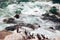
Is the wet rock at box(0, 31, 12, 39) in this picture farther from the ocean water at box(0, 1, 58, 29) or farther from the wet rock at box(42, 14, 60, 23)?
the wet rock at box(42, 14, 60, 23)

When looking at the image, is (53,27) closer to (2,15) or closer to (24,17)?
(24,17)

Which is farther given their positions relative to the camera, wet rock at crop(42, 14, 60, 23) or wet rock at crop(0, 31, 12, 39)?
wet rock at crop(42, 14, 60, 23)

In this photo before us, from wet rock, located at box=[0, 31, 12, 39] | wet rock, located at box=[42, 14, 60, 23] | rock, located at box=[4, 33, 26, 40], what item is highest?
wet rock, located at box=[42, 14, 60, 23]

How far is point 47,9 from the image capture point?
376 cm

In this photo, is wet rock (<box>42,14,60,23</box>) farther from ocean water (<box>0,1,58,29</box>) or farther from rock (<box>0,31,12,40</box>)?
rock (<box>0,31,12,40</box>)

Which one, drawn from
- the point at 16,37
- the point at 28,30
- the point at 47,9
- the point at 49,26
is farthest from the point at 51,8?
the point at 16,37

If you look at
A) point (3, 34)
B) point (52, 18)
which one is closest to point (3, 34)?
point (3, 34)

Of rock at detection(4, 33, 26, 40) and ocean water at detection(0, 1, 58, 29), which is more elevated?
ocean water at detection(0, 1, 58, 29)

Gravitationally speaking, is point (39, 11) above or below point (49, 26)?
above

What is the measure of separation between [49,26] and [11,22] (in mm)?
769

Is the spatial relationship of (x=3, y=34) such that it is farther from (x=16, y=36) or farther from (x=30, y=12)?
(x=30, y=12)

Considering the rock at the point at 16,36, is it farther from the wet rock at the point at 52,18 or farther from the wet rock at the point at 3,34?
the wet rock at the point at 52,18

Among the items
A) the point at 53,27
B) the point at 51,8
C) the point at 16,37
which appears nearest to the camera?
the point at 16,37

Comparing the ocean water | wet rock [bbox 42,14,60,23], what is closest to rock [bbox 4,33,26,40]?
the ocean water
